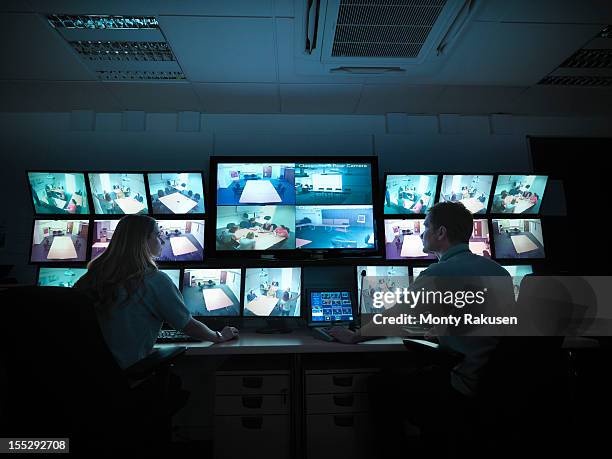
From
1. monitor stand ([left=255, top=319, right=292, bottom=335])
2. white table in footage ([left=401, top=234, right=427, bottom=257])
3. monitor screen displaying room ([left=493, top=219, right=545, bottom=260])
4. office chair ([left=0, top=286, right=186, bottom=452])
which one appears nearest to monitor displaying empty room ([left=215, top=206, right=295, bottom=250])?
monitor stand ([left=255, top=319, right=292, bottom=335])

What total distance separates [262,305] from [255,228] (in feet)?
1.73

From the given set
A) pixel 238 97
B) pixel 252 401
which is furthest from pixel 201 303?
pixel 238 97

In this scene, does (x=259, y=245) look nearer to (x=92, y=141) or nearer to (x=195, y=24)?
(x=195, y=24)

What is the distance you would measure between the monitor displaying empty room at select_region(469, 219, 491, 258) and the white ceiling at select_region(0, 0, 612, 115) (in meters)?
1.06

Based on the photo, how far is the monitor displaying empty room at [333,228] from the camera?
94.4 inches

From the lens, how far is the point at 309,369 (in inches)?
74.5

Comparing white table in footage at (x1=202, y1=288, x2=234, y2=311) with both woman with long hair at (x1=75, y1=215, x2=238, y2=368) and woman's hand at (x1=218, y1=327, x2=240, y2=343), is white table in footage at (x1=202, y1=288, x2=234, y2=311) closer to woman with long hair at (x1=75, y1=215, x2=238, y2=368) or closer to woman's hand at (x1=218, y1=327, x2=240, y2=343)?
woman's hand at (x1=218, y1=327, x2=240, y2=343)

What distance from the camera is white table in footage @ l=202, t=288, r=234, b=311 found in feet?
7.38

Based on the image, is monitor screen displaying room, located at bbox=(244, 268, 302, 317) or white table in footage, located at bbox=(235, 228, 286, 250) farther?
white table in footage, located at bbox=(235, 228, 286, 250)

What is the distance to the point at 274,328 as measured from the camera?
2.29m

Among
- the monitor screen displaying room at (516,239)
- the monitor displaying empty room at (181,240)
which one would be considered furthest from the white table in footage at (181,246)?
the monitor screen displaying room at (516,239)

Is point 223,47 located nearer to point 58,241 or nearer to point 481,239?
point 58,241

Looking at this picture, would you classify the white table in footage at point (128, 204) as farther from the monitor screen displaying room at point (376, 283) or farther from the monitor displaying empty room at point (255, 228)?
the monitor screen displaying room at point (376, 283)

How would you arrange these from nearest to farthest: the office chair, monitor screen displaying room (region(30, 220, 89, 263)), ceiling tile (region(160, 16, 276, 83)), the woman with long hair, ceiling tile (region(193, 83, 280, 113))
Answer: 1. the office chair
2. the woman with long hair
3. ceiling tile (region(160, 16, 276, 83))
4. monitor screen displaying room (region(30, 220, 89, 263))
5. ceiling tile (region(193, 83, 280, 113))
